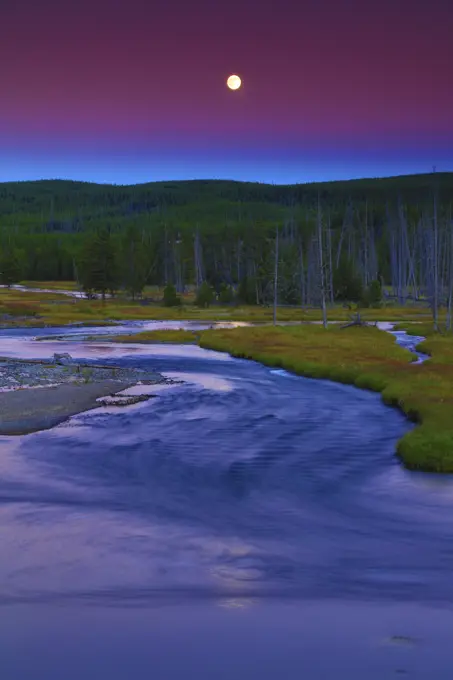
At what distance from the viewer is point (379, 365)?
37.2 metres

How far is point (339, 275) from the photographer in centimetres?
10650

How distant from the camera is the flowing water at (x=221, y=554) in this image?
9000mm

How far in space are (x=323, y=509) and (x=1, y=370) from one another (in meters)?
26.2

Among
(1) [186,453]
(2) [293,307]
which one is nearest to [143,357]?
(1) [186,453]

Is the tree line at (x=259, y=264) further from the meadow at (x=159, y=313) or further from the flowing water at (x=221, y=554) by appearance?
the flowing water at (x=221, y=554)

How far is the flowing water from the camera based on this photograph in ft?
29.5

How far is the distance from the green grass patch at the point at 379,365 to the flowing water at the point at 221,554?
108 centimetres

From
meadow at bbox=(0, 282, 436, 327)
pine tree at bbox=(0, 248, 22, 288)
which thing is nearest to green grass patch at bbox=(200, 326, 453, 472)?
meadow at bbox=(0, 282, 436, 327)

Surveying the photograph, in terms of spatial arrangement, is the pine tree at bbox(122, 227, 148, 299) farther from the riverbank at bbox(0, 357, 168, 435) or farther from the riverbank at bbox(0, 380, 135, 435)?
the riverbank at bbox(0, 380, 135, 435)

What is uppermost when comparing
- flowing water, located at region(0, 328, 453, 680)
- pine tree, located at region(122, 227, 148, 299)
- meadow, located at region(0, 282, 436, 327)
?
pine tree, located at region(122, 227, 148, 299)

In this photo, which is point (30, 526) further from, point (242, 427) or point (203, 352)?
point (203, 352)

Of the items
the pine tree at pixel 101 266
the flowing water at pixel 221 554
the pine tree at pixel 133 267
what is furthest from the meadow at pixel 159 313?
the flowing water at pixel 221 554

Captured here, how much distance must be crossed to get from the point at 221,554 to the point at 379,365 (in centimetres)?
2640

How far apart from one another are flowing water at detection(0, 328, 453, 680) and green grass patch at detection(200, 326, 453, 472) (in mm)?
1078
